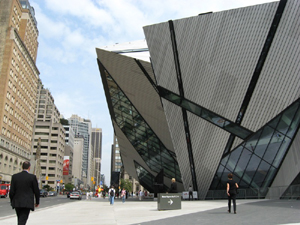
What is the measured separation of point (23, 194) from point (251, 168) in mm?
23732

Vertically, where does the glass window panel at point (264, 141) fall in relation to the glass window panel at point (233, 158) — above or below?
above

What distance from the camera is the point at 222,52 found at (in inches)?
982

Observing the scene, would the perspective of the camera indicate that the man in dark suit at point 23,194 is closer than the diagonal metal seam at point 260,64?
Yes

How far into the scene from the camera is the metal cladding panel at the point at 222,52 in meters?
23.4

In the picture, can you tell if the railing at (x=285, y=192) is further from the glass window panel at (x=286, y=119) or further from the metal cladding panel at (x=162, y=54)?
the metal cladding panel at (x=162, y=54)

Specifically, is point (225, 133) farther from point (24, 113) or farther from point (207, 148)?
point (24, 113)

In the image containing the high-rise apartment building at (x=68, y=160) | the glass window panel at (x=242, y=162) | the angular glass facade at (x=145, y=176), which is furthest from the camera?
the high-rise apartment building at (x=68, y=160)

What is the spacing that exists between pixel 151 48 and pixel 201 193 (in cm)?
1509

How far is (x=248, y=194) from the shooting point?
26.7 metres

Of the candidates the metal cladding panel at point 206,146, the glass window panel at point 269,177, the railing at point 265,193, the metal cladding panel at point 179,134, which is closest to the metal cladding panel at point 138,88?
the metal cladding panel at point 179,134

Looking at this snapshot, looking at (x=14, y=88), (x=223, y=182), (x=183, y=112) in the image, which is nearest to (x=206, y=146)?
(x=183, y=112)

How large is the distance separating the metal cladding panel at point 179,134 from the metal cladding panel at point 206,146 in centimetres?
94

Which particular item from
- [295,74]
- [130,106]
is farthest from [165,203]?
[130,106]

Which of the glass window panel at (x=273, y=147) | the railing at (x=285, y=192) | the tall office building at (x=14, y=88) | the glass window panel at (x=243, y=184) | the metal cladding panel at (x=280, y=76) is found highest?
the tall office building at (x=14, y=88)
